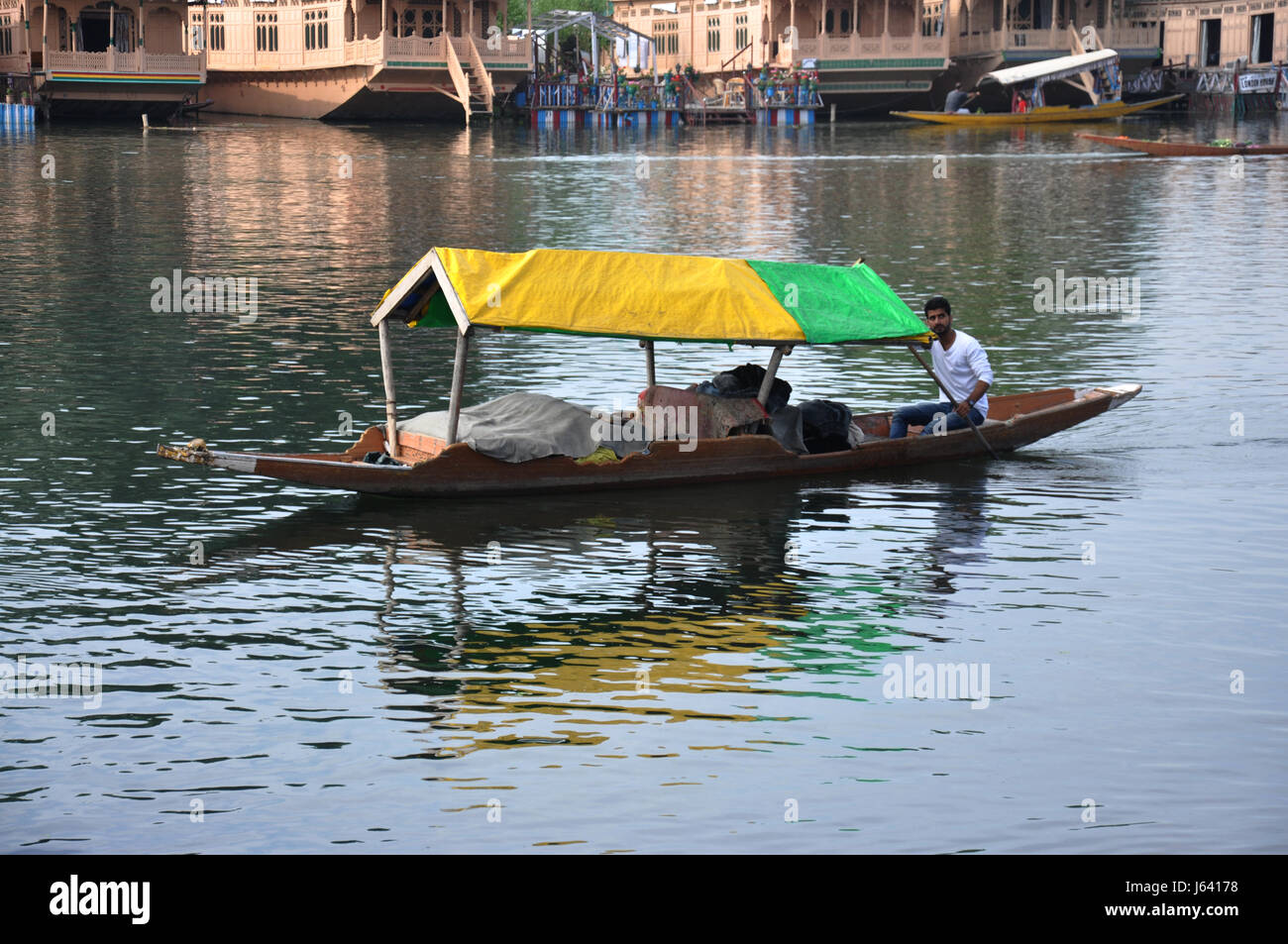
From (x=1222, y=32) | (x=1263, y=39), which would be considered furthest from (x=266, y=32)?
(x=1263, y=39)

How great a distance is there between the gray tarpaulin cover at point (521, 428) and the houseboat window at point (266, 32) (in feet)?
239

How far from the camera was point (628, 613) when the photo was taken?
12234mm

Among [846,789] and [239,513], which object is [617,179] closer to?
[239,513]

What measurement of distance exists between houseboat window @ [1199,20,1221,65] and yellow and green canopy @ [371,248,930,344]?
254ft

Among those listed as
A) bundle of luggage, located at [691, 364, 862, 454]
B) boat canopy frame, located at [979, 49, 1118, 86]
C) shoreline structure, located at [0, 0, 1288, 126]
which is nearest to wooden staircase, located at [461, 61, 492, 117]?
shoreline structure, located at [0, 0, 1288, 126]

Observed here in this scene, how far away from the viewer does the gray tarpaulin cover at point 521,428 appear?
15.0m

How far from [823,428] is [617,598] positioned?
4495mm

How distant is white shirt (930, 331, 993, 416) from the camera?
16.6 meters

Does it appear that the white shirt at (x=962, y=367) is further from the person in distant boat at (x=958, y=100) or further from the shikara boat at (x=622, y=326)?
the person in distant boat at (x=958, y=100)

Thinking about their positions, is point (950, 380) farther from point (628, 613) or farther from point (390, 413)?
point (628, 613)

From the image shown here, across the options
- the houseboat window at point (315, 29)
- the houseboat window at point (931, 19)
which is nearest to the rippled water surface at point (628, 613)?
the houseboat window at point (315, 29)

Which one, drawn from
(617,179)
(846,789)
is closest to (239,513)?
(846,789)

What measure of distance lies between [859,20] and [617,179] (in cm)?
3835

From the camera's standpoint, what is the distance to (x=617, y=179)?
49469 millimetres
